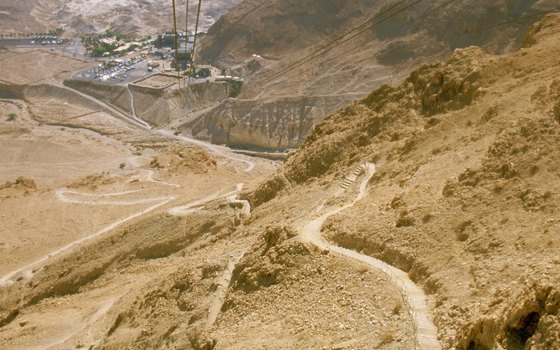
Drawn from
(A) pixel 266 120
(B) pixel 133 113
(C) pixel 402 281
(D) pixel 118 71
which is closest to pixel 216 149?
(A) pixel 266 120

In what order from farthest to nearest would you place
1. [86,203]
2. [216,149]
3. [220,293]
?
[216,149] → [86,203] → [220,293]

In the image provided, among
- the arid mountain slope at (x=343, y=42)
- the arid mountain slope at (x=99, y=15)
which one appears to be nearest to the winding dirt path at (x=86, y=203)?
the arid mountain slope at (x=343, y=42)

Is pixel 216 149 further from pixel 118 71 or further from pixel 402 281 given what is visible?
pixel 402 281

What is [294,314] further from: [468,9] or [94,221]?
[468,9]

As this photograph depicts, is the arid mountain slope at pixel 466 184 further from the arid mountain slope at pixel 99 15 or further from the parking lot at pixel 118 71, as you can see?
the arid mountain slope at pixel 99 15

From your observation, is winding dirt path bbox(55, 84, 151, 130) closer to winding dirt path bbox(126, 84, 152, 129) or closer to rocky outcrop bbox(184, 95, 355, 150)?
winding dirt path bbox(126, 84, 152, 129)

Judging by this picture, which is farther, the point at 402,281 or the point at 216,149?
the point at 216,149

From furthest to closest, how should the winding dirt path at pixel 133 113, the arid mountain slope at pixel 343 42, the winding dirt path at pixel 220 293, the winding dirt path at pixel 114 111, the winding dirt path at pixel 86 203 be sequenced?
1. the winding dirt path at pixel 114 111
2. the winding dirt path at pixel 133 113
3. the arid mountain slope at pixel 343 42
4. the winding dirt path at pixel 86 203
5. the winding dirt path at pixel 220 293
